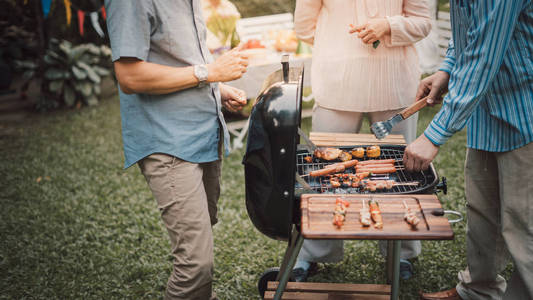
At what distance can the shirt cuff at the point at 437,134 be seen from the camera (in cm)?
192

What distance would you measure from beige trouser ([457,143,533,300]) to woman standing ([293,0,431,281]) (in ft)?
2.01

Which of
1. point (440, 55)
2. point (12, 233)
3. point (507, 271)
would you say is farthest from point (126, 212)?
point (440, 55)

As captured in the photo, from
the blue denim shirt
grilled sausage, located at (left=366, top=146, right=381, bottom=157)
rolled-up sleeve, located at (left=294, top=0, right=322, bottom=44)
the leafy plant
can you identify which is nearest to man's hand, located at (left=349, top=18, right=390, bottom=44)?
rolled-up sleeve, located at (left=294, top=0, right=322, bottom=44)

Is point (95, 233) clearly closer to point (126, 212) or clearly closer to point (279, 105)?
point (126, 212)

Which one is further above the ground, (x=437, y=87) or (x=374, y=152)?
(x=437, y=87)

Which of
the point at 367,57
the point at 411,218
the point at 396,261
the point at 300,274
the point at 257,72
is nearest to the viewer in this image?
the point at 411,218

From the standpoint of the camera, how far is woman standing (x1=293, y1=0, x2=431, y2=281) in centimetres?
266

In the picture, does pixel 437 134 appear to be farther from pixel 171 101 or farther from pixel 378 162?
pixel 171 101

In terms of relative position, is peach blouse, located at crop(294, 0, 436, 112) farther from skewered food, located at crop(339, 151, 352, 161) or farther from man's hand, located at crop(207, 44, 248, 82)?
man's hand, located at crop(207, 44, 248, 82)

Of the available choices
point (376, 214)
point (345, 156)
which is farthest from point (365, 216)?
point (345, 156)

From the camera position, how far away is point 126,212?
4297 millimetres

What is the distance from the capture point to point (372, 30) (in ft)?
8.45

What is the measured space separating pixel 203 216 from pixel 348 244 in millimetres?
1793

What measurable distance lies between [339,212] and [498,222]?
120 centimetres
